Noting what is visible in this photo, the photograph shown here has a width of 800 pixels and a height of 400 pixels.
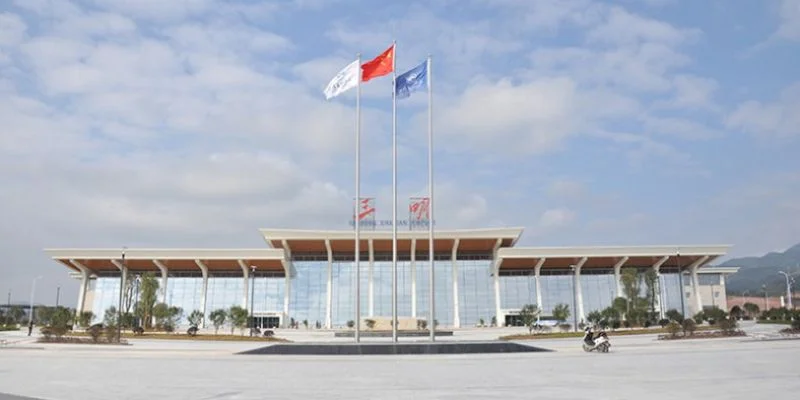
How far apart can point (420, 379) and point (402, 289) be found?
6317cm

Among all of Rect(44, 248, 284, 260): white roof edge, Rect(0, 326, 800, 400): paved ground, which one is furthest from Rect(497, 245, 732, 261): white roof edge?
Rect(0, 326, 800, 400): paved ground

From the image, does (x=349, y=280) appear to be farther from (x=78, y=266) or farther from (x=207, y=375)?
(x=207, y=375)

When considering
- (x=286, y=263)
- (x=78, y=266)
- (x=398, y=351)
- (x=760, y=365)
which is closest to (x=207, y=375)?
(x=398, y=351)

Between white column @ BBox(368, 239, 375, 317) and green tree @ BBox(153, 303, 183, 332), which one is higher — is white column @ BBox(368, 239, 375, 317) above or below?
above

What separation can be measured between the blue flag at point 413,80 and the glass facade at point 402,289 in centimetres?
4661

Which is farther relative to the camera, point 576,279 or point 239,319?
point 576,279

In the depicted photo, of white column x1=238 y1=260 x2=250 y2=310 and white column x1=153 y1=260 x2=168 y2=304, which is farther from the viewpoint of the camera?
white column x1=153 y1=260 x2=168 y2=304

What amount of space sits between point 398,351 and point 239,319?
26.0m

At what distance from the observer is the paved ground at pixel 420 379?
1173 cm

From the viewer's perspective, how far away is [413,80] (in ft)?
108

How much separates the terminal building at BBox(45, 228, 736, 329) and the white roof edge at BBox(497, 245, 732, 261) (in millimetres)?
117

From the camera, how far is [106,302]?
82375 mm

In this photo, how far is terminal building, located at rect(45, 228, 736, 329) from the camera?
75000mm

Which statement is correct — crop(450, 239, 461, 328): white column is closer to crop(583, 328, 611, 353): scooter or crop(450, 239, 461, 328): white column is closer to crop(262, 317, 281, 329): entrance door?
crop(262, 317, 281, 329): entrance door
